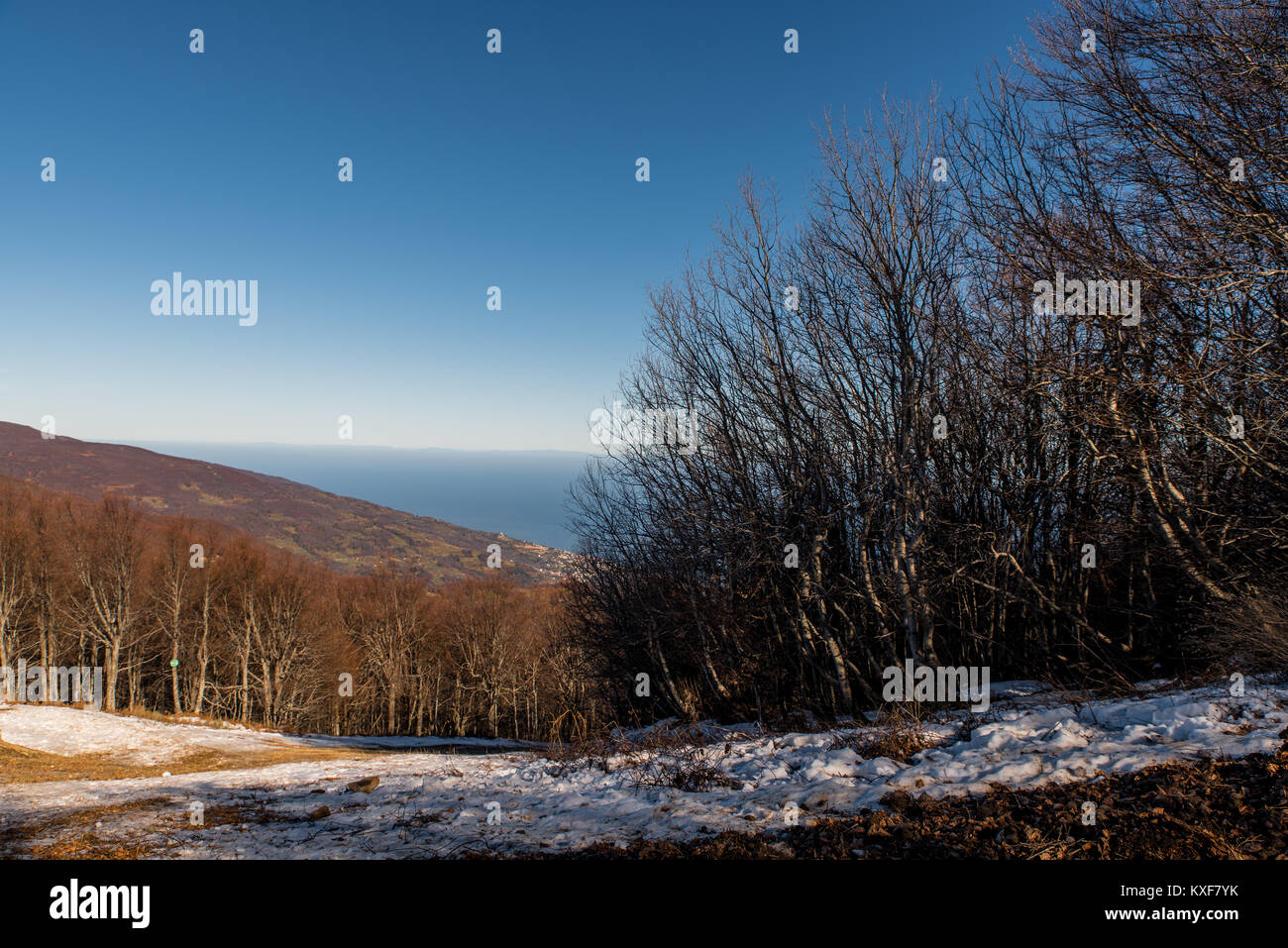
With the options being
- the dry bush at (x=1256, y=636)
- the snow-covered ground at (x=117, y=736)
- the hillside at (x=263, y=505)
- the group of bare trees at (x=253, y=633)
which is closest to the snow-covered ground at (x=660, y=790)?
the dry bush at (x=1256, y=636)

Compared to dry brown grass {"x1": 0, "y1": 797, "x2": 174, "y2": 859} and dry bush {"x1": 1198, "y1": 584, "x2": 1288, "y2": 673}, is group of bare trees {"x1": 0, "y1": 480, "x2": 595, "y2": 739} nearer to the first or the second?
dry brown grass {"x1": 0, "y1": 797, "x2": 174, "y2": 859}

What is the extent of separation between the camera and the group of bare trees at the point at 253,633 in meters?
33.2

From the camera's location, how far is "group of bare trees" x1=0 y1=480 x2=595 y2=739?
33.2m

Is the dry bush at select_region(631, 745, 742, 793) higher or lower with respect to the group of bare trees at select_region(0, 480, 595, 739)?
higher

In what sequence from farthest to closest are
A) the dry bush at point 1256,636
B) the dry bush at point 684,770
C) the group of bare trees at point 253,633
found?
the group of bare trees at point 253,633 → the dry bush at point 1256,636 → the dry bush at point 684,770

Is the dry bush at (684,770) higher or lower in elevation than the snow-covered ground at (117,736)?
higher

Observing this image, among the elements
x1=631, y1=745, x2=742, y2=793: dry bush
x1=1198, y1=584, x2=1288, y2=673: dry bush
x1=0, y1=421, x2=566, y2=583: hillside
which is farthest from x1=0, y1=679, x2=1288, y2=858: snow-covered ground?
x1=0, y1=421, x2=566, y2=583: hillside

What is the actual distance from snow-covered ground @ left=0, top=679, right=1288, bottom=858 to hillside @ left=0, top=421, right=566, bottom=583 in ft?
337

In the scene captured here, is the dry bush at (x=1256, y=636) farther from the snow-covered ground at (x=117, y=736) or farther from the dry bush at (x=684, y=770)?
the snow-covered ground at (x=117, y=736)

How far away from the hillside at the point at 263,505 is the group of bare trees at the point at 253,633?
209ft

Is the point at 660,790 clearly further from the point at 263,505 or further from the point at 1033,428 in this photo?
the point at 263,505
